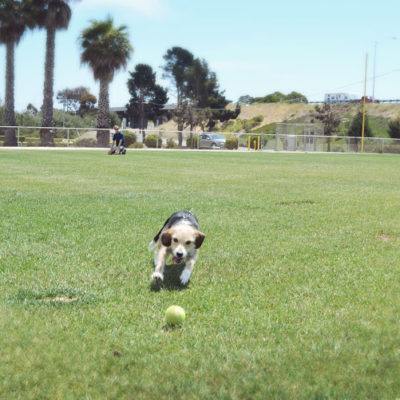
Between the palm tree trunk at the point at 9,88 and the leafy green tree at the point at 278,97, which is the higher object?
the leafy green tree at the point at 278,97

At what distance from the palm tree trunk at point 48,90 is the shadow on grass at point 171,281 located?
1455 inches

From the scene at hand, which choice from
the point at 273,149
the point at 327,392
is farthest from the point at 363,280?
the point at 273,149

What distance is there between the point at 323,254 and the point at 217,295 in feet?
6.37

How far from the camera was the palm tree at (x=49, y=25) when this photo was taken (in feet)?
127

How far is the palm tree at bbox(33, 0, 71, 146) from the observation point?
127ft

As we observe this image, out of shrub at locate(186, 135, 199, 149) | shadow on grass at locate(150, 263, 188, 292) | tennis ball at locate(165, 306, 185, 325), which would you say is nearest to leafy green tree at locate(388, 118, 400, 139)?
shrub at locate(186, 135, 199, 149)

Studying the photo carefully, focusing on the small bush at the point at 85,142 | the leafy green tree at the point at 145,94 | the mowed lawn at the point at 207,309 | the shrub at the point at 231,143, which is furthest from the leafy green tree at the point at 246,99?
the mowed lawn at the point at 207,309

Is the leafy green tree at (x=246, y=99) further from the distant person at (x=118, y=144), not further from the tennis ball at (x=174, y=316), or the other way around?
the tennis ball at (x=174, y=316)

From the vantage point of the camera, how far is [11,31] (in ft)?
128

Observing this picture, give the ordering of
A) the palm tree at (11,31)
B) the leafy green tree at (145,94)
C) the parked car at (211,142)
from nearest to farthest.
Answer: the palm tree at (11,31), the parked car at (211,142), the leafy green tree at (145,94)

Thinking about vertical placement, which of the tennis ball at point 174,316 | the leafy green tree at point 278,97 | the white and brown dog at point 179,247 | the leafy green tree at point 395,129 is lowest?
the tennis ball at point 174,316

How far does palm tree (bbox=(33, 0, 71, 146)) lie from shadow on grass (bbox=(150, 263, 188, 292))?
37.0 metres

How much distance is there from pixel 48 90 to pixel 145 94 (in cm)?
4703

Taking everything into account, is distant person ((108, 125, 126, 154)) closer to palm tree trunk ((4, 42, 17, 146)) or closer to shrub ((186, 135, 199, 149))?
palm tree trunk ((4, 42, 17, 146))
